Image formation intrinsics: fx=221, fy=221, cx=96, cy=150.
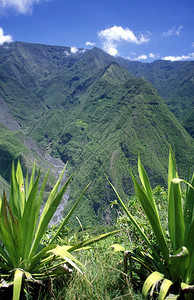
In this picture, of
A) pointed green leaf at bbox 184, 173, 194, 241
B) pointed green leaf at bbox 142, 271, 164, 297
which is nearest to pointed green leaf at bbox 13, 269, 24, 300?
pointed green leaf at bbox 142, 271, 164, 297

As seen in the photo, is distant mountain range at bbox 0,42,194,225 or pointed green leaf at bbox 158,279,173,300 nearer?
pointed green leaf at bbox 158,279,173,300

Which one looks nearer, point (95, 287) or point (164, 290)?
point (164, 290)

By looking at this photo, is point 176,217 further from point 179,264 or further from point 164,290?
point 164,290

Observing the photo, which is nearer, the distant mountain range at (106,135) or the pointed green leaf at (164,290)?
the pointed green leaf at (164,290)

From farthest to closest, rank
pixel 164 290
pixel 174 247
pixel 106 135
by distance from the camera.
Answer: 1. pixel 106 135
2. pixel 174 247
3. pixel 164 290

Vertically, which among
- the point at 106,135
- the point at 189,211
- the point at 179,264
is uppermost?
the point at 106,135

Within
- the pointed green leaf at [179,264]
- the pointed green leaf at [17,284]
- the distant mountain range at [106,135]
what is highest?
the distant mountain range at [106,135]

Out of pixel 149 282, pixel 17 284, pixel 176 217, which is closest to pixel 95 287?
pixel 149 282

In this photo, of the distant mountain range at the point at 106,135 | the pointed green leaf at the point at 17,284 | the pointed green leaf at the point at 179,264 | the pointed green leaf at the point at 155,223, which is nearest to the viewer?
the pointed green leaf at the point at 17,284

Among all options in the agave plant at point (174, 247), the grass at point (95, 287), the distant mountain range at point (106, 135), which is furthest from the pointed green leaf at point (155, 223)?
the distant mountain range at point (106, 135)

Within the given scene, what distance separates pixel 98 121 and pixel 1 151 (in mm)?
60886

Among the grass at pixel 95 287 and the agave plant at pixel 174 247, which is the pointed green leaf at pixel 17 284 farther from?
the agave plant at pixel 174 247

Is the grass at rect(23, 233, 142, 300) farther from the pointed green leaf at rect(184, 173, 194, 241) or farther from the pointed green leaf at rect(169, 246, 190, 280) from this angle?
the pointed green leaf at rect(184, 173, 194, 241)

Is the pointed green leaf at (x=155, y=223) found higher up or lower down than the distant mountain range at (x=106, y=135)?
lower down
